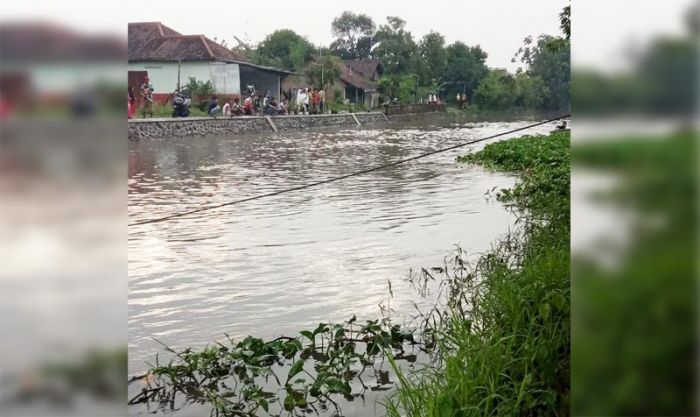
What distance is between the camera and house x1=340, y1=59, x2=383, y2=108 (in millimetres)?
32656

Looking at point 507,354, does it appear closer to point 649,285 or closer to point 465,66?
point 649,285

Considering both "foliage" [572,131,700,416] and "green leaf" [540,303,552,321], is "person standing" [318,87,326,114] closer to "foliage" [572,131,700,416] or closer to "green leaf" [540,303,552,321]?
"green leaf" [540,303,552,321]

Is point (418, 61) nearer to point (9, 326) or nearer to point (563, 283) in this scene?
point (563, 283)

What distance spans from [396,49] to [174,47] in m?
13.6

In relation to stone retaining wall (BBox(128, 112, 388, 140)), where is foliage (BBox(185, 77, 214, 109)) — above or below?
above

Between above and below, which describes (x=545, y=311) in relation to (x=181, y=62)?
below

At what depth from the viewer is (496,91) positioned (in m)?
36.6

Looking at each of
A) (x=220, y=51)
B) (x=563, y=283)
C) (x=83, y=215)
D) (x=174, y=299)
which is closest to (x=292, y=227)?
(x=174, y=299)

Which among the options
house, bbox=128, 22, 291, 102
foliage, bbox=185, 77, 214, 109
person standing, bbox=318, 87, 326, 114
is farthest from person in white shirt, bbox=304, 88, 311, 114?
foliage, bbox=185, 77, 214, 109

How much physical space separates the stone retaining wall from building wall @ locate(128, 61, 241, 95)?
2.03 m

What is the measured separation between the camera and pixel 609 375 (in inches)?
21.5

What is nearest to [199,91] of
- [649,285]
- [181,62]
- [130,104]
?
[181,62]

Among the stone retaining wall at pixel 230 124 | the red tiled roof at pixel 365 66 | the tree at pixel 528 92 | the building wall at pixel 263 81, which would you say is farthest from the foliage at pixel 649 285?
the red tiled roof at pixel 365 66

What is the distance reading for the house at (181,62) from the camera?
958 inches
